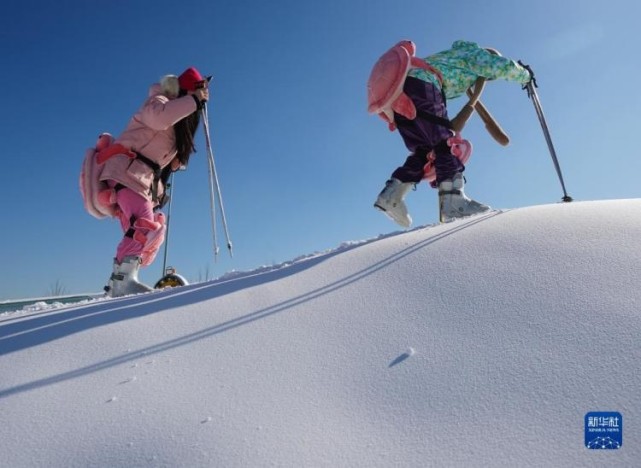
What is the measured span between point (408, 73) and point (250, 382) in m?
2.23

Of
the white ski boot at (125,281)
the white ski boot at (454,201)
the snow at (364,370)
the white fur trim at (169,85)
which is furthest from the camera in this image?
the white fur trim at (169,85)

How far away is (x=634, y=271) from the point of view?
102 cm

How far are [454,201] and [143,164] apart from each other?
194 centimetres

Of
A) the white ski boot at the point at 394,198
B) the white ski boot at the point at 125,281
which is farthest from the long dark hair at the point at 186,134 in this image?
the white ski boot at the point at 394,198

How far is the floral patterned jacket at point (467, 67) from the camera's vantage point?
2.62 metres

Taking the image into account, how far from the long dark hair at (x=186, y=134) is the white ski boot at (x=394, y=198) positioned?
53.1 inches

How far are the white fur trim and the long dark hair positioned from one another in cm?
18

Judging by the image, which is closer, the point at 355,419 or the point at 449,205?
the point at 355,419

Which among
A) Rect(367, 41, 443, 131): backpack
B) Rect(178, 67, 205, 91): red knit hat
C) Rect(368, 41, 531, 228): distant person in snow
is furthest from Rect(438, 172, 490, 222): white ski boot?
Rect(178, 67, 205, 91): red knit hat

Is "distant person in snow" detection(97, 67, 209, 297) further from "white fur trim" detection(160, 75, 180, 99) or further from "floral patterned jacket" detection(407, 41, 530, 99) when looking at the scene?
"floral patterned jacket" detection(407, 41, 530, 99)

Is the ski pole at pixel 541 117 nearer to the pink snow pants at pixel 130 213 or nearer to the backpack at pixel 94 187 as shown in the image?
the pink snow pants at pixel 130 213

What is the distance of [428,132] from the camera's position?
246 centimetres

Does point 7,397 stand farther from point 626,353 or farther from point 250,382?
point 626,353

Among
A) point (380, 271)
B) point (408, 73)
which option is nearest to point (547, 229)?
point (380, 271)
